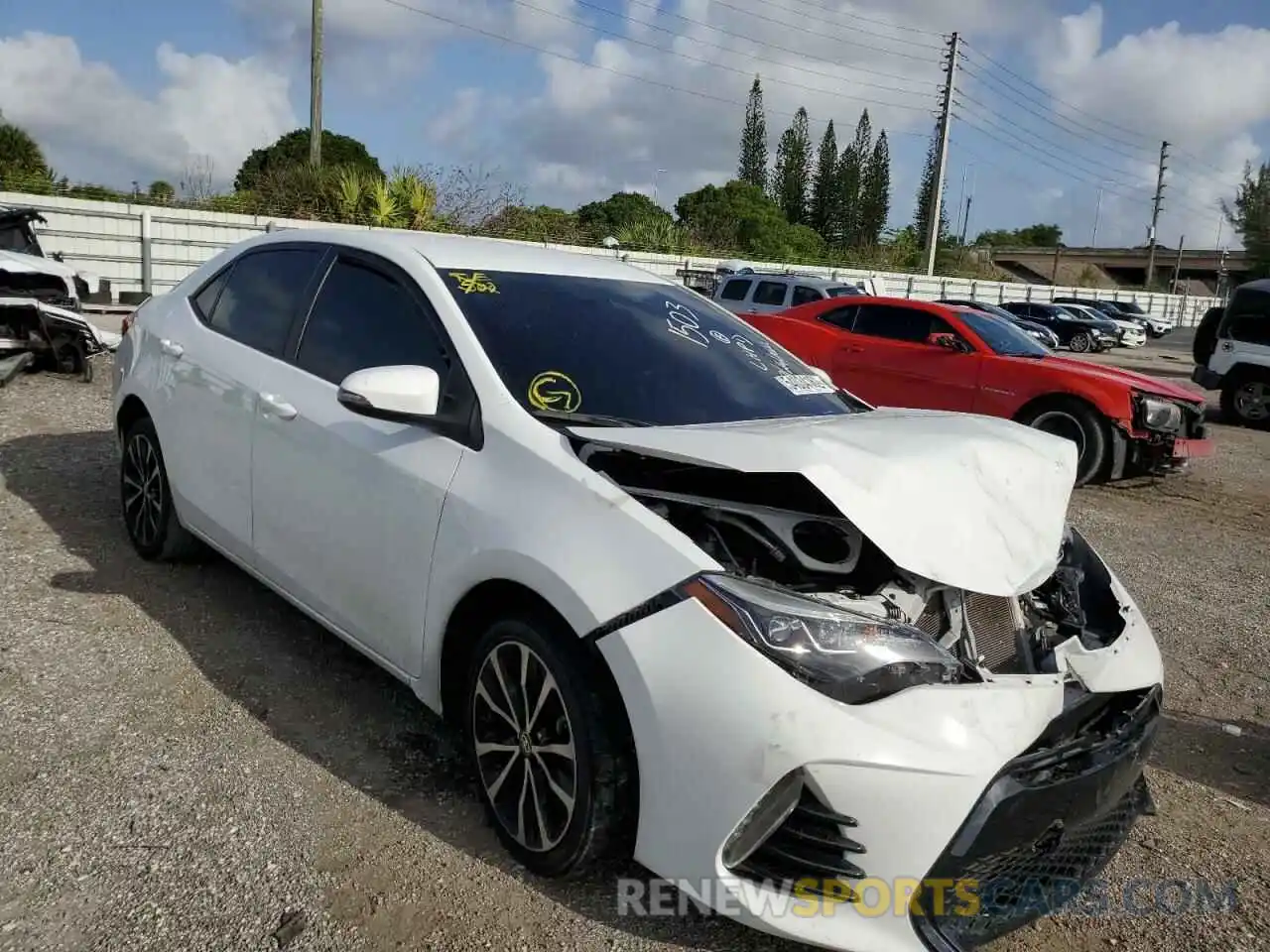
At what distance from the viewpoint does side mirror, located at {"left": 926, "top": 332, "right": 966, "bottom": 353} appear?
967cm

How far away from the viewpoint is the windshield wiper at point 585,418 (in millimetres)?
2885

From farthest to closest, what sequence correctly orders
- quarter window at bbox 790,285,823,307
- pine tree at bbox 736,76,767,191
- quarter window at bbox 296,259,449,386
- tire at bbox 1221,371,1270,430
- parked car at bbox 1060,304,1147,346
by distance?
pine tree at bbox 736,76,767,191, parked car at bbox 1060,304,1147,346, quarter window at bbox 790,285,823,307, tire at bbox 1221,371,1270,430, quarter window at bbox 296,259,449,386

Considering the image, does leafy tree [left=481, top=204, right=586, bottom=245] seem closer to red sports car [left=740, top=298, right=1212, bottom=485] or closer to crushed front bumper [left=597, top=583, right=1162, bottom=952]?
red sports car [left=740, top=298, right=1212, bottom=485]

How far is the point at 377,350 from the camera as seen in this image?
3.35m

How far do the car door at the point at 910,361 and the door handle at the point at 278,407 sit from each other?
6.94 metres

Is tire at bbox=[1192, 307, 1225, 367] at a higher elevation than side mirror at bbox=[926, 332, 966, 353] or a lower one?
higher

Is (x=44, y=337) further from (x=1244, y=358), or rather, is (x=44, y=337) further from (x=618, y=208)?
(x=618, y=208)

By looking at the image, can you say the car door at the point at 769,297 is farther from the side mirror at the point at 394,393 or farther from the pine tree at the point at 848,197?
the pine tree at the point at 848,197

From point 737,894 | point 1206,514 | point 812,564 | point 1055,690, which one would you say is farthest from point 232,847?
point 1206,514

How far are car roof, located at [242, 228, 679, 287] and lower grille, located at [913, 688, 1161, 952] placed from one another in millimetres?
2264

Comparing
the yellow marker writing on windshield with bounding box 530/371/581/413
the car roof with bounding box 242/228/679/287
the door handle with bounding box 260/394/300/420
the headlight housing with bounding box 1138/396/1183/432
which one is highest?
the car roof with bounding box 242/228/679/287

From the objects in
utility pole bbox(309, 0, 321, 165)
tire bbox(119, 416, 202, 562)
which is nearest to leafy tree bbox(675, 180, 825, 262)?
utility pole bbox(309, 0, 321, 165)

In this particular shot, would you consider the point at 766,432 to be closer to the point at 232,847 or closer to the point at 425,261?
the point at 425,261

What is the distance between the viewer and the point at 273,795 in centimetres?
297
